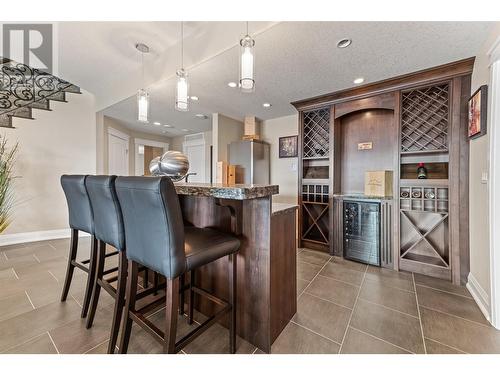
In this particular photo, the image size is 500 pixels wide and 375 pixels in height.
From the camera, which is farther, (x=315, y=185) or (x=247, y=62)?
(x=315, y=185)

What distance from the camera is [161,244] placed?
938 millimetres

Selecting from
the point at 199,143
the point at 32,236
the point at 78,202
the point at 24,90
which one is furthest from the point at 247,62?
the point at 32,236

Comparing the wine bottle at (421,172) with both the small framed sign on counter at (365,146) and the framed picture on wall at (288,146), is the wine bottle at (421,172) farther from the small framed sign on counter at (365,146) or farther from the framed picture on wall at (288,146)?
the framed picture on wall at (288,146)

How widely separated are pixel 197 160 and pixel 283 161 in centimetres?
269

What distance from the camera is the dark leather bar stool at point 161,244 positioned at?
2.93 feet

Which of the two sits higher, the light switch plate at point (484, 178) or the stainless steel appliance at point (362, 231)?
the light switch plate at point (484, 178)

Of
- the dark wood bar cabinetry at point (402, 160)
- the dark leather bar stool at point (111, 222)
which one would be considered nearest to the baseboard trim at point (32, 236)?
the dark leather bar stool at point (111, 222)

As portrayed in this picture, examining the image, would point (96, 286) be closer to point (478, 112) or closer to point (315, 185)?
point (315, 185)

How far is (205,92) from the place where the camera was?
2809 millimetres

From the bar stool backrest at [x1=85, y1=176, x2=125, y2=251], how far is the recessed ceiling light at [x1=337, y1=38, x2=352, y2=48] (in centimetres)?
204

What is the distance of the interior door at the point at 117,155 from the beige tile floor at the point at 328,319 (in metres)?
2.60
